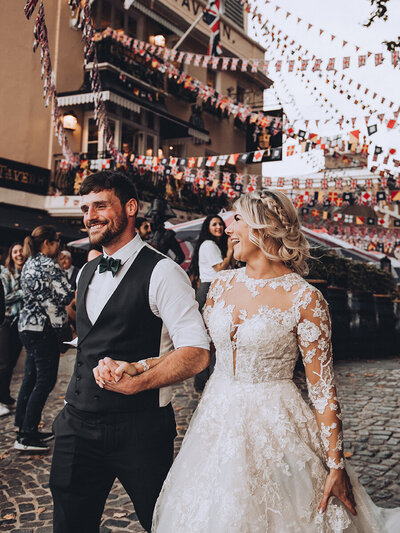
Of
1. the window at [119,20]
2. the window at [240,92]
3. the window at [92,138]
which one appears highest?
the window at [119,20]

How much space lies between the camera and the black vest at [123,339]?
1977 mm

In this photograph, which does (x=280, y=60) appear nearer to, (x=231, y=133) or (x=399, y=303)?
(x=399, y=303)

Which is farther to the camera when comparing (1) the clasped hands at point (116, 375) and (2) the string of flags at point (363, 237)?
(2) the string of flags at point (363, 237)

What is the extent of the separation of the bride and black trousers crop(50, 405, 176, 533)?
0.09m

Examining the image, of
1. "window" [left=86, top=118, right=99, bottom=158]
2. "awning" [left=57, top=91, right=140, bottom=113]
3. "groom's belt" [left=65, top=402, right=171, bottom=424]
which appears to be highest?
"awning" [left=57, top=91, right=140, bottom=113]

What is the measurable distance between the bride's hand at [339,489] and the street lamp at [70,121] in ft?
52.8

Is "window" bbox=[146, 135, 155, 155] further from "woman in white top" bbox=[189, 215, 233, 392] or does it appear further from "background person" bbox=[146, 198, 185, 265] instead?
"woman in white top" bbox=[189, 215, 233, 392]

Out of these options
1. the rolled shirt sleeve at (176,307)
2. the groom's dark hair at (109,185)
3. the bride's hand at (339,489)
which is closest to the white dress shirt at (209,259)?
the groom's dark hair at (109,185)

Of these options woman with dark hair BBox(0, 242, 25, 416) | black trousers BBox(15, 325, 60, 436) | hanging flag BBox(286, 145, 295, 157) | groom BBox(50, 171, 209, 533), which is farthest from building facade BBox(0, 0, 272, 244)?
groom BBox(50, 171, 209, 533)

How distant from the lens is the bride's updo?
86.7 inches

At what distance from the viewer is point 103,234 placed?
211 cm

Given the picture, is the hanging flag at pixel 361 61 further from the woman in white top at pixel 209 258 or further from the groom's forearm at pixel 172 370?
the groom's forearm at pixel 172 370

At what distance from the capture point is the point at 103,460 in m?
2.01

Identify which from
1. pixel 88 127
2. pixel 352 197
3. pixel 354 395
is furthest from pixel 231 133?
pixel 354 395
